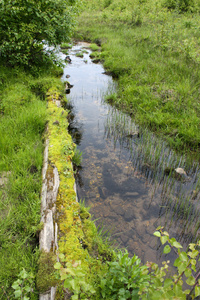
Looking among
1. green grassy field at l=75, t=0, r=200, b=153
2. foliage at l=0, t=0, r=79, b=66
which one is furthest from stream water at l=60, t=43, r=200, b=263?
foliage at l=0, t=0, r=79, b=66

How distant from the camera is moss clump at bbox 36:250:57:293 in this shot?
2277mm

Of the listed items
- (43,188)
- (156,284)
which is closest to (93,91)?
(43,188)

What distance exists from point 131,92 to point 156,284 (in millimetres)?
7585

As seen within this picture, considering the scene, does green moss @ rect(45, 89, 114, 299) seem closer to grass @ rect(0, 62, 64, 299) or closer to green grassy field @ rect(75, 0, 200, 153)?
grass @ rect(0, 62, 64, 299)

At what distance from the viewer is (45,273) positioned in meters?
2.35

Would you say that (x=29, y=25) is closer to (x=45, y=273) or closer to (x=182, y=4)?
(x=45, y=273)

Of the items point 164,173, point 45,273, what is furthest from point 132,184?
point 45,273

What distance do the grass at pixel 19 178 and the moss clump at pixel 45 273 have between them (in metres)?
0.13

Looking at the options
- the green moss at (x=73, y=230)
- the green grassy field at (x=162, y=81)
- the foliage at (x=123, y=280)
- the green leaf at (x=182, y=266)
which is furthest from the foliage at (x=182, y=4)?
the green leaf at (x=182, y=266)

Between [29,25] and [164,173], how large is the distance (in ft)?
20.4

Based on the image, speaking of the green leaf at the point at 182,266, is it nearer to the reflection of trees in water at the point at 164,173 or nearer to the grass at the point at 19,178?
the grass at the point at 19,178

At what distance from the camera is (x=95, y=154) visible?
586cm

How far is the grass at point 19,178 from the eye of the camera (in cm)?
257

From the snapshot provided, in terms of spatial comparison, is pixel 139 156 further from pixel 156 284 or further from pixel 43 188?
pixel 156 284
